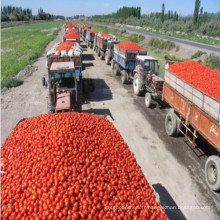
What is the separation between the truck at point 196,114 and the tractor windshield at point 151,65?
338 cm

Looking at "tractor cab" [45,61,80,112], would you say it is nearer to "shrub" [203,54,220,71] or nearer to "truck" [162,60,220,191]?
"truck" [162,60,220,191]

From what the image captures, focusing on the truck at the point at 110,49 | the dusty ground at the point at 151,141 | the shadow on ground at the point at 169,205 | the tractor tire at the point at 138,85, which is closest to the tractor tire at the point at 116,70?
the dusty ground at the point at 151,141

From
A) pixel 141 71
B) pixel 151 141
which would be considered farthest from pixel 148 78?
pixel 151 141

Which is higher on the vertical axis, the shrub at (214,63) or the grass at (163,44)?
the grass at (163,44)

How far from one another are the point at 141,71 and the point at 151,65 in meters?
0.77

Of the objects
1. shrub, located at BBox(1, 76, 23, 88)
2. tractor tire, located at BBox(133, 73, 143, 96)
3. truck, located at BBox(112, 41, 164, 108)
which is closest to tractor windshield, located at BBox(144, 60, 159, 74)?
truck, located at BBox(112, 41, 164, 108)

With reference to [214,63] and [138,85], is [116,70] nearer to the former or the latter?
[138,85]

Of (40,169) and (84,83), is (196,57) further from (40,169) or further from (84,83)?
(40,169)

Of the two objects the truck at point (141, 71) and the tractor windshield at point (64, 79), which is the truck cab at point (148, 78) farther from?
the tractor windshield at point (64, 79)

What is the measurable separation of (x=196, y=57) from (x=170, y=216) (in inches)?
977

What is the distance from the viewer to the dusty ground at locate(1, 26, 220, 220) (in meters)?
6.58

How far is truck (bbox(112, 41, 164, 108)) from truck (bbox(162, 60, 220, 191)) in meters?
2.16

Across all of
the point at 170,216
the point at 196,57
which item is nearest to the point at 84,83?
the point at 170,216

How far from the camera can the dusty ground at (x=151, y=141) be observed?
658 centimetres
